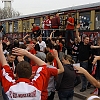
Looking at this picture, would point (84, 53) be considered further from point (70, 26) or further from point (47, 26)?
point (47, 26)

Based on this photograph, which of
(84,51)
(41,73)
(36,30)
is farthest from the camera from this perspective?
(36,30)

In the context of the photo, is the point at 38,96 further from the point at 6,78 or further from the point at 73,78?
the point at 73,78

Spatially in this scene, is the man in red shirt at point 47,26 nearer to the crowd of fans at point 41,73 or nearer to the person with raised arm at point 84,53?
the crowd of fans at point 41,73

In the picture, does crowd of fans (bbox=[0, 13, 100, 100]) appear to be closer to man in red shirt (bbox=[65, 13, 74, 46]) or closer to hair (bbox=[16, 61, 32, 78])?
hair (bbox=[16, 61, 32, 78])

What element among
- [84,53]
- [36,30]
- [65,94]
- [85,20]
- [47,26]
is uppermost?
[85,20]

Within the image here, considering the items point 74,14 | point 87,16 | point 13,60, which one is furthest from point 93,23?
point 13,60

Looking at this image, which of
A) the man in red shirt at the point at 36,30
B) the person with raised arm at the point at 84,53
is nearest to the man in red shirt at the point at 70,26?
the man in red shirt at the point at 36,30

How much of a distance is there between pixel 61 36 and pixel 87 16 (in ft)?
7.63

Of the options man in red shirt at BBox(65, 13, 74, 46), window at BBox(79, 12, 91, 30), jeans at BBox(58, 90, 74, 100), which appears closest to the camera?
jeans at BBox(58, 90, 74, 100)

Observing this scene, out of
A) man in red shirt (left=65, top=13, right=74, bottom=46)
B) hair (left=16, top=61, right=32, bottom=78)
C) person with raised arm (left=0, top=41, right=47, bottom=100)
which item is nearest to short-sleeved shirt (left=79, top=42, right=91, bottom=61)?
man in red shirt (left=65, top=13, right=74, bottom=46)

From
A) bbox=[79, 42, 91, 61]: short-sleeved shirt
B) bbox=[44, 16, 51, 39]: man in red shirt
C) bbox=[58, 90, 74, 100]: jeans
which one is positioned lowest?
bbox=[58, 90, 74, 100]: jeans

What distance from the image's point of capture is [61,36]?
51.9 feet

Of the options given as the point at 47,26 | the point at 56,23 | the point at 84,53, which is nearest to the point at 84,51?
the point at 84,53

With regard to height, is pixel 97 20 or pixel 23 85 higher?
pixel 97 20
